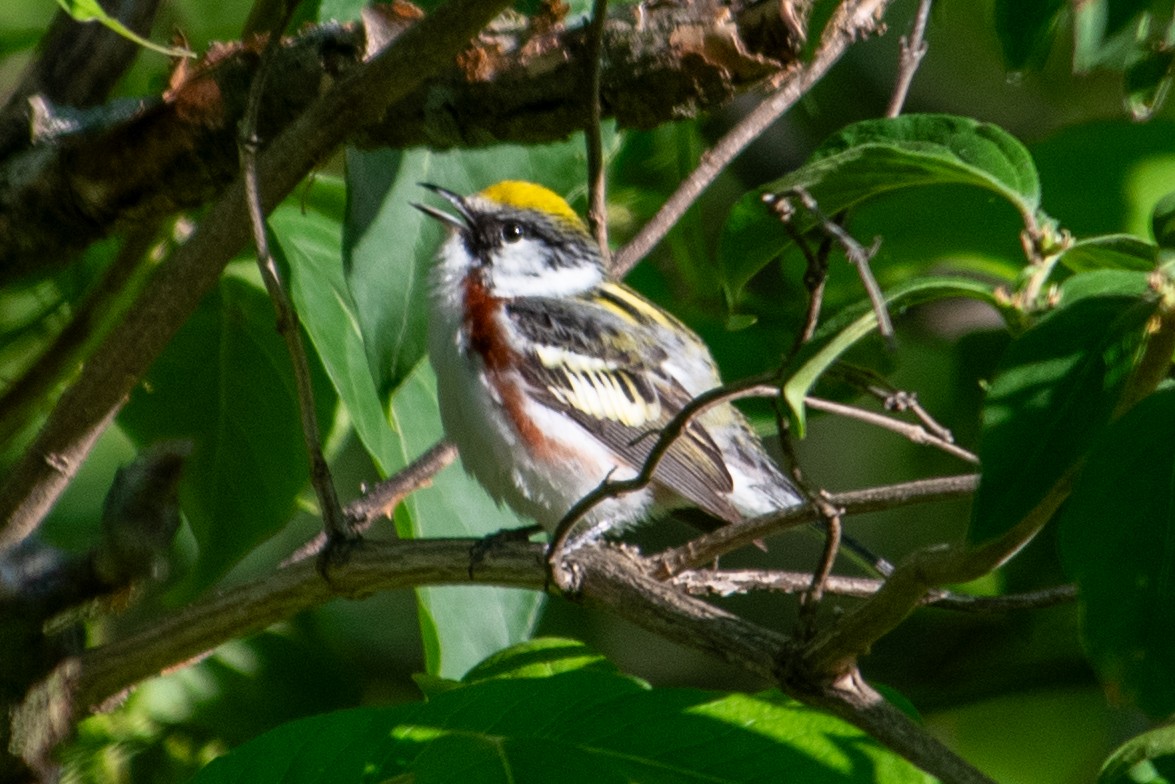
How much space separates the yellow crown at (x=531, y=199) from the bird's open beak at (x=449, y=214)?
9 cm

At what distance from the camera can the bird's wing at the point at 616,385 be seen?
9.54ft

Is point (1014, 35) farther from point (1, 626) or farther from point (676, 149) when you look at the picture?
point (1, 626)

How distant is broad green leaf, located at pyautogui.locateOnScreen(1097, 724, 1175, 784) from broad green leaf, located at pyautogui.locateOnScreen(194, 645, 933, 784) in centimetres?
27

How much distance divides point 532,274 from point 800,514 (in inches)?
70.7

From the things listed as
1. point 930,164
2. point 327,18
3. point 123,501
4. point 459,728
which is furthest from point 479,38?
point 459,728

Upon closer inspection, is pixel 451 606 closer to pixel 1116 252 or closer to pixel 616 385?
pixel 616 385

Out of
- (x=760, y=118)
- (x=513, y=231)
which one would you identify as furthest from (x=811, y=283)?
(x=513, y=231)

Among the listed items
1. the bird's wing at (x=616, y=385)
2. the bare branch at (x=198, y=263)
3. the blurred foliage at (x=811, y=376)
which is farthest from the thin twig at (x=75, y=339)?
the bird's wing at (x=616, y=385)

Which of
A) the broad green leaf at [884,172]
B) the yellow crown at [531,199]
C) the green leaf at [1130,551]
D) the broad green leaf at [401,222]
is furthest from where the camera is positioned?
the yellow crown at [531,199]

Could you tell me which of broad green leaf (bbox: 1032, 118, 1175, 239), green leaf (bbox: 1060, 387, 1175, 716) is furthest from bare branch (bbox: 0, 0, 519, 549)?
broad green leaf (bbox: 1032, 118, 1175, 239)

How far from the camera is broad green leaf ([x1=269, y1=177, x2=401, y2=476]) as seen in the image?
7.80 feet

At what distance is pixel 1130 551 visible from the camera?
4.01ft

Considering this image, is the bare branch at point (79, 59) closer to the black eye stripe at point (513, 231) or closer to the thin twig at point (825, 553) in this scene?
the black eye stripe at point (513, 231)

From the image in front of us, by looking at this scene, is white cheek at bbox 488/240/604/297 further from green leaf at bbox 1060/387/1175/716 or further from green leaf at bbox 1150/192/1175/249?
green leaf at bbox 1060/387/1175/716
